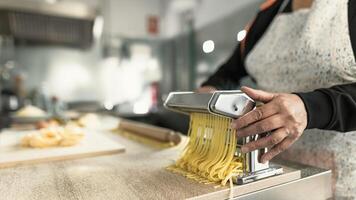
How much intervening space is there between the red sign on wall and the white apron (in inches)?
94.1

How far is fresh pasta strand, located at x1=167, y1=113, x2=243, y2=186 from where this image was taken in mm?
521

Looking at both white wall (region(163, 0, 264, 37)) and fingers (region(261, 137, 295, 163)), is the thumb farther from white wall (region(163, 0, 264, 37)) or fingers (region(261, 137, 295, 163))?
white wall (region(163, 0, 264, 37))

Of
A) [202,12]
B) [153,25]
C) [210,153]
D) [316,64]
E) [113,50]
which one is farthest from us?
[153,25]

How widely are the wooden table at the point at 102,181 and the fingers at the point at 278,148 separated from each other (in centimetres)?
10

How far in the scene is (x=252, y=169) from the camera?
1.72 feet

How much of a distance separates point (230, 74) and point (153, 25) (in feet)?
7.37

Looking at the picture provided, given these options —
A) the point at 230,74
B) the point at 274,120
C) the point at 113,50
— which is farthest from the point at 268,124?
the point at 113,50

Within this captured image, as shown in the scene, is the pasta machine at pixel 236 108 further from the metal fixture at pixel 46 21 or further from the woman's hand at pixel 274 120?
the metal fixture at pixel 46 21

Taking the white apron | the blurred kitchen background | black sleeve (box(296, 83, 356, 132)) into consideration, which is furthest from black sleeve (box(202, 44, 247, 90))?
the blurred kitchen background

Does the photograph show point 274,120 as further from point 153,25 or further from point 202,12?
point 153,25

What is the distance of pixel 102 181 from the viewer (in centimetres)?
54

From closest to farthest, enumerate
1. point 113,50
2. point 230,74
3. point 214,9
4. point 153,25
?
point 230,74
point 214,9
point 113,50
point 153,25

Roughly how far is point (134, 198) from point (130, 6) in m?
2.82

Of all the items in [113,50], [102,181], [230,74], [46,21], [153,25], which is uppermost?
[153,25]
